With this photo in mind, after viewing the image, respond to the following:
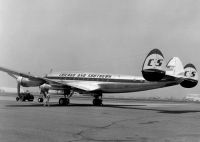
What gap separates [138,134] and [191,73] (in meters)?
17.4

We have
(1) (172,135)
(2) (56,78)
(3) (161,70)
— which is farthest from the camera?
(2) (56,78)

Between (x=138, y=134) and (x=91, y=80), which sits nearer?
(x=138, y=134)

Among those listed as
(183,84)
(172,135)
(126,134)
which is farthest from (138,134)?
(183,84)

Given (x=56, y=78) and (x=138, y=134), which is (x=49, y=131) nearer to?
(x=138, y=134)

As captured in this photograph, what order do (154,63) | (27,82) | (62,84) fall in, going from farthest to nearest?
1. (27,82)
2. (62,84)
3. (154,63)

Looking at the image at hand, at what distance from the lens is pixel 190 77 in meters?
27.4

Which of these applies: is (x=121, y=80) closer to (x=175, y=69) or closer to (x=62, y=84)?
(x=175, y=69)

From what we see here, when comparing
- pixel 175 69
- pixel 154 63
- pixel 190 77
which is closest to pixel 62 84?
pixel 154 63

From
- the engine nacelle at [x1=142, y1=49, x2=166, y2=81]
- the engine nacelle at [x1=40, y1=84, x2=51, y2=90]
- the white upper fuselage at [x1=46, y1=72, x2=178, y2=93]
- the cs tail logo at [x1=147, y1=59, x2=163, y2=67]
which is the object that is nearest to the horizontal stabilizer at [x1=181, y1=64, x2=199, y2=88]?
the white upper fuselage at [x1=46, y1=72, x2=178, y2=93]

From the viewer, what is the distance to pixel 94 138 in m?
10.8

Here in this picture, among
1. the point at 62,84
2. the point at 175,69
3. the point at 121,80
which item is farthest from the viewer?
the point at 62,84

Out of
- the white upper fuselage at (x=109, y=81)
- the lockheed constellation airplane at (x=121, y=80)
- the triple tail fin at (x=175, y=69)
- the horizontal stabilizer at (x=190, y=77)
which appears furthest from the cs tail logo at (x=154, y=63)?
the horizontal stabilizer at (x=190, y=77)

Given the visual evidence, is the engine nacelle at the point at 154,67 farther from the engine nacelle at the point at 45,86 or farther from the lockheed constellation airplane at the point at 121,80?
the engine nacelle at the point at 45,86

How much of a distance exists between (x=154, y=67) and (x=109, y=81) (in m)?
8.42
